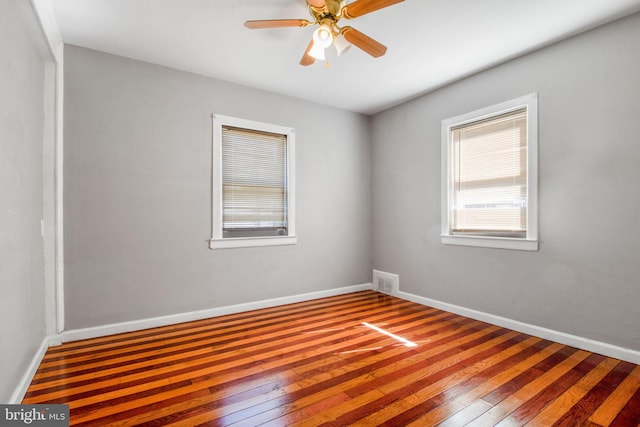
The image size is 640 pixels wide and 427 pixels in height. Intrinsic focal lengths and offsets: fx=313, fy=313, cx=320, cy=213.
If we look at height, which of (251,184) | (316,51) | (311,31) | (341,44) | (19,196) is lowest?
(19,196)

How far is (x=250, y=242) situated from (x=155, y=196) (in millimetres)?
1159

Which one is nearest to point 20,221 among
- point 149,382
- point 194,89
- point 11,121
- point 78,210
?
point 11,121

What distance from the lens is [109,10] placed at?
2420 mm

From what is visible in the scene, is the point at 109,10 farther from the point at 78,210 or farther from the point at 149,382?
the point at 149,382

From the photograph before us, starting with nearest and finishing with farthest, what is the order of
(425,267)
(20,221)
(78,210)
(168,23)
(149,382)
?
(20,221) < (149,382) < (168,23) < (78,210) < (425,267)

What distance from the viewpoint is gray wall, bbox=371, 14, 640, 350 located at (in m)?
2.47

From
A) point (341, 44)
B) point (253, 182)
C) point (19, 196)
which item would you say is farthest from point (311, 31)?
point (19, 196)

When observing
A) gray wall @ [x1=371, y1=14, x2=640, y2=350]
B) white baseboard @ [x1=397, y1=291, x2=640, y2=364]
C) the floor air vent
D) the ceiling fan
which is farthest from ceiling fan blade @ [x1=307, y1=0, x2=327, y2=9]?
the floor air vent

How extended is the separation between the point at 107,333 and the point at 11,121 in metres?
2.05

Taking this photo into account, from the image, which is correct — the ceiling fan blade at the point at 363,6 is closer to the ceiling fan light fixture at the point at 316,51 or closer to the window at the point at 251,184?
the ceiling fan light fixture at the point at 316,51

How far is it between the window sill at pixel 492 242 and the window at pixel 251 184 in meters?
1.98

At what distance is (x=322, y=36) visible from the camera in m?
2.26

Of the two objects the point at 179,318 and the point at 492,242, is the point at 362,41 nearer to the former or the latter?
the point at 492,242

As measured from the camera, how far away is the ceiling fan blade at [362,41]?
226 cm
